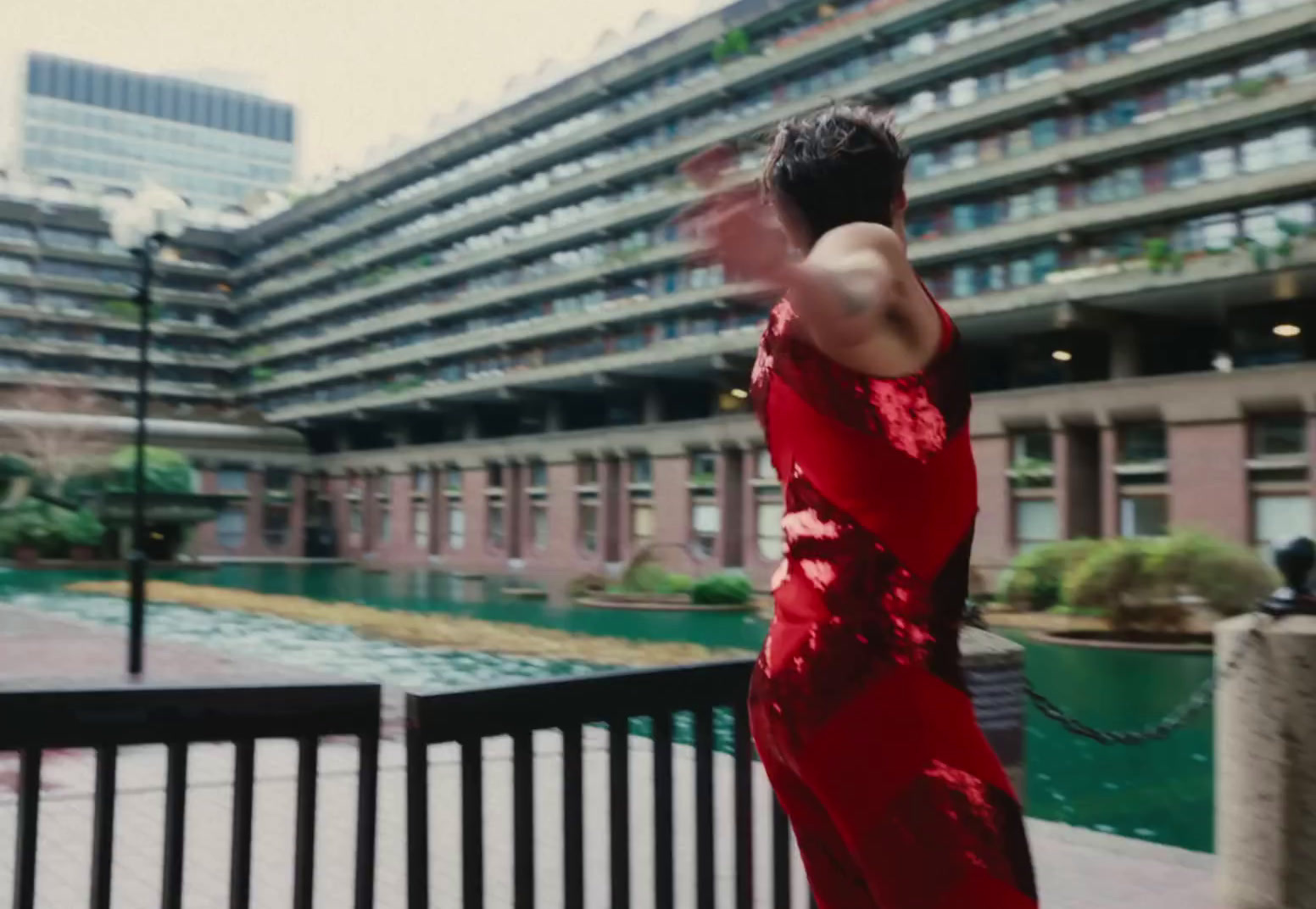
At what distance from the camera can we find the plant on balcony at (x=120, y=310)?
7050 centimetres

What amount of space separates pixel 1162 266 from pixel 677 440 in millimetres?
20806

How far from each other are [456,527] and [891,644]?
60.2m

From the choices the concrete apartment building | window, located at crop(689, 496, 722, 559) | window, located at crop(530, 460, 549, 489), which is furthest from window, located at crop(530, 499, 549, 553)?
window, located at crop(689, 496, 722, 559)

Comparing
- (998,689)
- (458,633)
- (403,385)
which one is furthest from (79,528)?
(998,689)

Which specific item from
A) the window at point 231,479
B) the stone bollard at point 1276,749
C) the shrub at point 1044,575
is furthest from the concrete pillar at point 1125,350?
the window at point 231,479

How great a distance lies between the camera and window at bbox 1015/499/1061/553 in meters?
35.1

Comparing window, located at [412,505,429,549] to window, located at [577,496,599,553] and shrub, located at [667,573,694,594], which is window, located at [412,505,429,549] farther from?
shrub, located at [667,573,694,594]

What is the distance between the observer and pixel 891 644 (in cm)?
172

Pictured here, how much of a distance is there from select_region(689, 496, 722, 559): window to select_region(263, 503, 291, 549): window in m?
30.3

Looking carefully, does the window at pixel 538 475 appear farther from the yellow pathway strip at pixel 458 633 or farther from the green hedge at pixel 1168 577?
the green hedge at pixel 1168 577

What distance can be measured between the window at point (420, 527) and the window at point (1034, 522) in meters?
35.0

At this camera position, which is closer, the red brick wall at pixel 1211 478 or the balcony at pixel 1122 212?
the balcony at pixel 1122 212

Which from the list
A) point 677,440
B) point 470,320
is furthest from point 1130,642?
point 470,320

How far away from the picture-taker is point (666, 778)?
287cm
